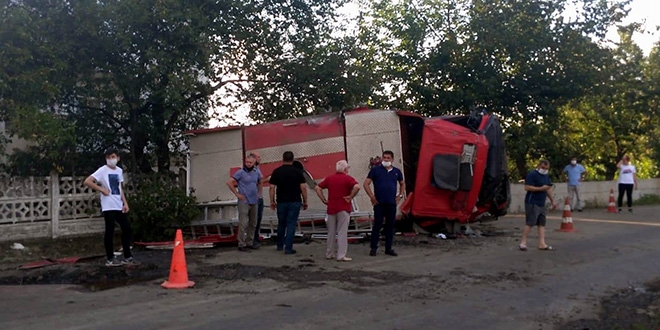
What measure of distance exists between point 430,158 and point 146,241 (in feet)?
17.8

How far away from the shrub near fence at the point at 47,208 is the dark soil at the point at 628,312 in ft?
30.4

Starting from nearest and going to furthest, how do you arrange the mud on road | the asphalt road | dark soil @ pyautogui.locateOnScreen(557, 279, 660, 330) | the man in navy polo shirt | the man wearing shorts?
the asphalt road
dark soil @ pyautogui.locateOnScreen(557, 279, 660, 330)
the mud on road
the man in navy polo shirt
the man wearing shorts

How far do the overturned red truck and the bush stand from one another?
0.79m

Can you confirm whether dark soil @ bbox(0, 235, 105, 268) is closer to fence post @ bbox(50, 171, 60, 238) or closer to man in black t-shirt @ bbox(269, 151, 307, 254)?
fence post @ bbox(50, 171, 60, 238)

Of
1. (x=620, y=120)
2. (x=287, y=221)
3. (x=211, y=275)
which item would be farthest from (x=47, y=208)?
(x=620, y=120)

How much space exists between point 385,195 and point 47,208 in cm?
676

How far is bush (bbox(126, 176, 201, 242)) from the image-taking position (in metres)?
12.7

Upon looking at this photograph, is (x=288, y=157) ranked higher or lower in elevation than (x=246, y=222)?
higher

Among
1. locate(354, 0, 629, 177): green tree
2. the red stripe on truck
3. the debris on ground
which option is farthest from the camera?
locate(354, 0, 629, 177): green tree

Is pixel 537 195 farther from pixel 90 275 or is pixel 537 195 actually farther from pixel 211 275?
pixel 90 275

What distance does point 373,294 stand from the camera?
26.3 ft

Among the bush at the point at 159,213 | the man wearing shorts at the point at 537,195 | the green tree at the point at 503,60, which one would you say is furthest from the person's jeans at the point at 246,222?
the green tree at the point at 503,60

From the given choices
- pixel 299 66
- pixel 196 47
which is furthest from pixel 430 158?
pixel 196 47

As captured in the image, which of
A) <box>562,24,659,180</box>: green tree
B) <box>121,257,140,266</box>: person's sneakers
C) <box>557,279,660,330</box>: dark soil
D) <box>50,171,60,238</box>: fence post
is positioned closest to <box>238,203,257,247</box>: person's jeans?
<box>121,257,140,266</box>: person's sneakers
